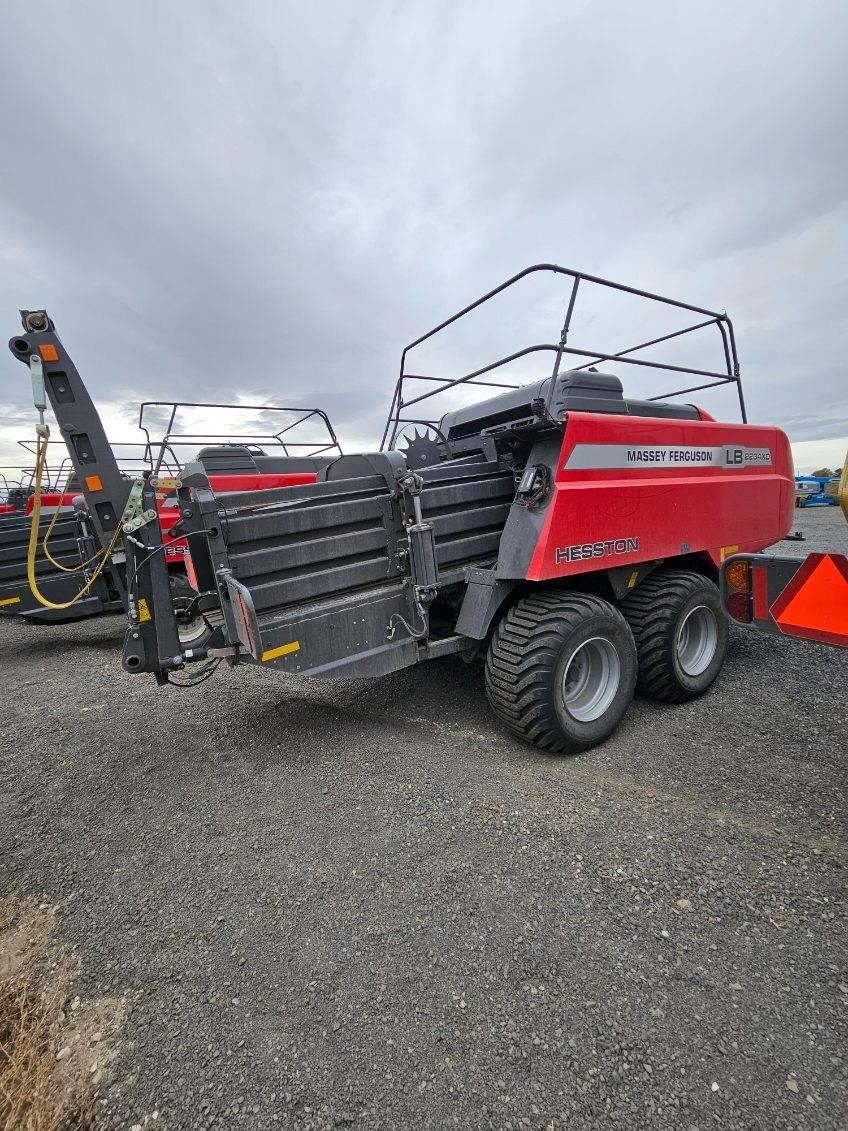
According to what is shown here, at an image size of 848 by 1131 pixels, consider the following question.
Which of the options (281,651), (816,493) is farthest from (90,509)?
(816,493)

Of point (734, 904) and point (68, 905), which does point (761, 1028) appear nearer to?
point (734, 904)

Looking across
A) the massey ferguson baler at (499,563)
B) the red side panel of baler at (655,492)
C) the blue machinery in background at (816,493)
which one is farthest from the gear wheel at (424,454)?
the blue machinery in background at (816,493)

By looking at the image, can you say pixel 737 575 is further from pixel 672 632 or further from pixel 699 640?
pixel 699 640

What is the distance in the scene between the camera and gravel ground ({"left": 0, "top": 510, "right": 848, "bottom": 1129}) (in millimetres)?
1403

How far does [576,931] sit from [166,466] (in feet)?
25.9

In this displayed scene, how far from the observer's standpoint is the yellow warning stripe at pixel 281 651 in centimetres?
268

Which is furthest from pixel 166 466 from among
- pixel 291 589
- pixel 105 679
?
pixel 291 589

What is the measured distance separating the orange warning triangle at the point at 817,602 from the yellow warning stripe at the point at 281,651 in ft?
7.18

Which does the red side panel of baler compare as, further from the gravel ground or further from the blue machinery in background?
the blue machinery in background

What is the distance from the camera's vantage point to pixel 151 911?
204cm

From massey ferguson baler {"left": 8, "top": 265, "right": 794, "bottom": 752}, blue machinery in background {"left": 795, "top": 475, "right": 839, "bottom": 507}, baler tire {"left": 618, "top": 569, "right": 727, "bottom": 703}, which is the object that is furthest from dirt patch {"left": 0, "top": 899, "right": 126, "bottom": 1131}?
blue machinery in background {"left": 795, "top": 475, "right": 839, "bottom": 507}

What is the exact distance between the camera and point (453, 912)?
1956 millimetres

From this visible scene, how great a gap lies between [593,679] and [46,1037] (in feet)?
9.51

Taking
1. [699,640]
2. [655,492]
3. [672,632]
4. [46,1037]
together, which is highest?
[655,492]
